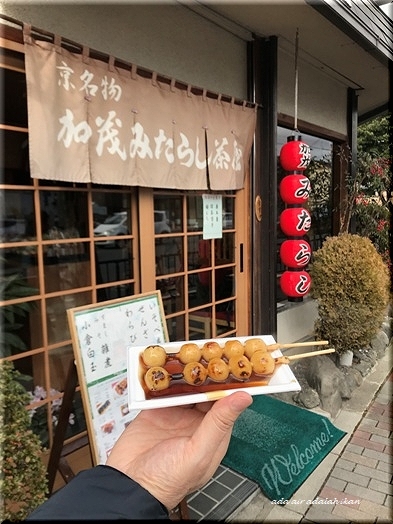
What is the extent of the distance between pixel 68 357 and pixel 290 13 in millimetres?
4587

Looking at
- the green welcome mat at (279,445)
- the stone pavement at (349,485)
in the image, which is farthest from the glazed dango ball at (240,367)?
the green welcome mat at (279,445)

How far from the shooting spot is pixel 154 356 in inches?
79.1

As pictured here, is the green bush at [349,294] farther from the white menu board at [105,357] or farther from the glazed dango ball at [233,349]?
the glazed dango ball at [233,349]

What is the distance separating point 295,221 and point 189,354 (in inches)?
143

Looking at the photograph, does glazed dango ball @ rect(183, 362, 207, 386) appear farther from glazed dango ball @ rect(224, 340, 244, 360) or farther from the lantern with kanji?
the lantern with kanji

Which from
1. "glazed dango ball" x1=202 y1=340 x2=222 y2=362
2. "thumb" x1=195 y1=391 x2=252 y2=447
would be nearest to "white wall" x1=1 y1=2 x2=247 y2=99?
"glazed dango ball" x1=202 y1=340 x2=222 y2=362

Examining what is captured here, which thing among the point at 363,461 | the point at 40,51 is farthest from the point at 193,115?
the point at 363,461

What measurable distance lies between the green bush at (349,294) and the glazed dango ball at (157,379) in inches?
167

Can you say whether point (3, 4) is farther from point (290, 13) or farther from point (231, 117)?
point (290, 13)

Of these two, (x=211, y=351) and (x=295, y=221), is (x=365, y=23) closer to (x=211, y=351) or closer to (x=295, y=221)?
(x=295, y=221)

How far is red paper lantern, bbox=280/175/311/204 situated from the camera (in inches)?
204

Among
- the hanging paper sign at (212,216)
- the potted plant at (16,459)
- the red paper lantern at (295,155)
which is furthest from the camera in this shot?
the red paper lantern at (295,155)

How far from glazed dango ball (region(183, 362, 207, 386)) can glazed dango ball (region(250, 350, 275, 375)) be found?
0.85ft

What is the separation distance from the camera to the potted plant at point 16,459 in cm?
211
